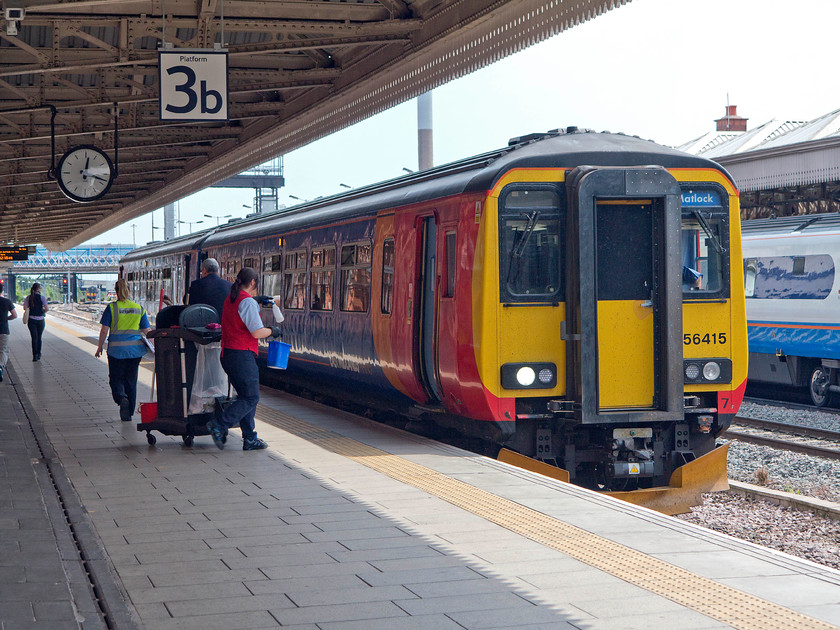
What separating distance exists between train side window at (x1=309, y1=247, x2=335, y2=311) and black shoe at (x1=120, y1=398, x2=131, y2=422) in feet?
9.17

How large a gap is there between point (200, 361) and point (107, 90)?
28.7 ft

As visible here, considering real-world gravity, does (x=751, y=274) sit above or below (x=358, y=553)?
above

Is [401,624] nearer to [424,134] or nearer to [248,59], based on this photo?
[248,59]

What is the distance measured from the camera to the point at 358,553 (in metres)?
6.09

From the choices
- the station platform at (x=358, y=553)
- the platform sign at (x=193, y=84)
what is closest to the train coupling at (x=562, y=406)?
the station platform at (x=358, y=553)

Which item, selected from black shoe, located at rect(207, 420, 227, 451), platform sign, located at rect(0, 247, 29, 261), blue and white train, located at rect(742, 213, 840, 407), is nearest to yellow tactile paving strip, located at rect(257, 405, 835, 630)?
black shoe, located at rect(207, 420, 227, 451)

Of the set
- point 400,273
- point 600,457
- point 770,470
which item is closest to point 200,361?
point 400,273

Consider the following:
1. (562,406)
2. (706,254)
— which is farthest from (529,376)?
(706,254)

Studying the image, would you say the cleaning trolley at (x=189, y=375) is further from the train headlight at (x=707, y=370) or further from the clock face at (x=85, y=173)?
the clock face at (x=85, y=173)

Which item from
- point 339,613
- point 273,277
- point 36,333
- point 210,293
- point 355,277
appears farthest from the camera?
point 36,333

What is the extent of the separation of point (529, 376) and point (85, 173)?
889 cm

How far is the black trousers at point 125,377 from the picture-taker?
1262 centimetres

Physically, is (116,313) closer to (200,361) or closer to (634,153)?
(200,361)

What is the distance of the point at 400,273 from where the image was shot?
36.7ft
